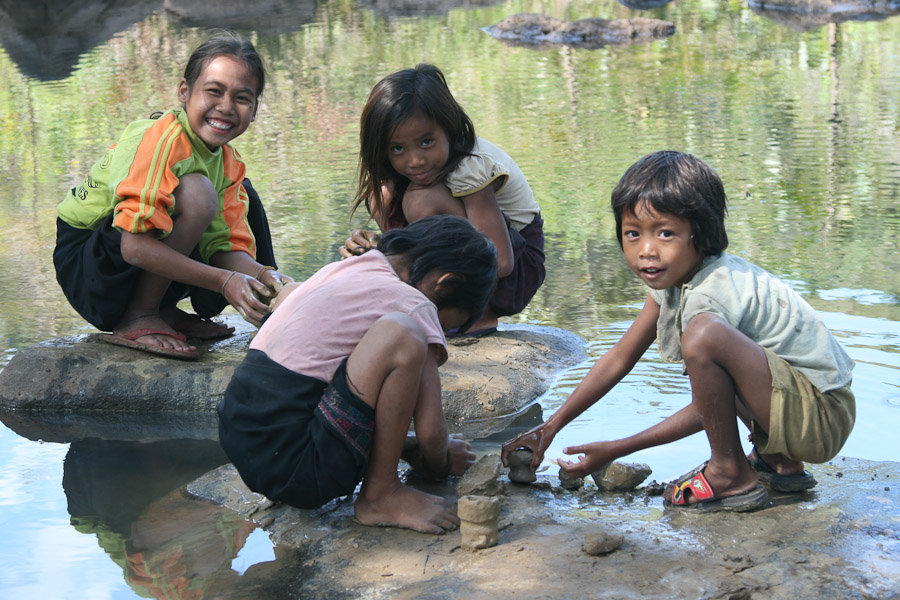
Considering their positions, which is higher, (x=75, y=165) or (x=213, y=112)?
(x=213, y=112)

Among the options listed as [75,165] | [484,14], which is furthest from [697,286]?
[484,14]

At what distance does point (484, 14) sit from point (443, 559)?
1498 centimetres

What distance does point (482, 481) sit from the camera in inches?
99.2

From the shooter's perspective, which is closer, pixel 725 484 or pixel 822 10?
pixel 725 484

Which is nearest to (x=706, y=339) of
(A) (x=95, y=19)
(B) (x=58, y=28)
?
(B) (x=58, y=28)

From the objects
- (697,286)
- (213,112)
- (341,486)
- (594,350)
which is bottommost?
(594,350)

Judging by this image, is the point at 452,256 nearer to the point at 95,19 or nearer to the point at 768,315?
the point at 768,315

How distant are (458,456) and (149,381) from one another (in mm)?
1437

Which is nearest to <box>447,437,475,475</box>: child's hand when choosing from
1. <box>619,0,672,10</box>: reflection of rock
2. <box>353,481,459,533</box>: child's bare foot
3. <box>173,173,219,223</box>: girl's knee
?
<box>353,481,459,533</box>: child's bare foot

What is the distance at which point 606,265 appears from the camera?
4.87 m

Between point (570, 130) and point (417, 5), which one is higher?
point (417, 5)

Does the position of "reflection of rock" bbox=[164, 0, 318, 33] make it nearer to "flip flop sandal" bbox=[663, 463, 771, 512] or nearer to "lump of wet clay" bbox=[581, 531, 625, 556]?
"flip flop sandal" bbox=[663, 463, 771, 512]

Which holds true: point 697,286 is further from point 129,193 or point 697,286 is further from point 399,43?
point 399,43

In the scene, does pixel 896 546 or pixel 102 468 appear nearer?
pixel 896 546
